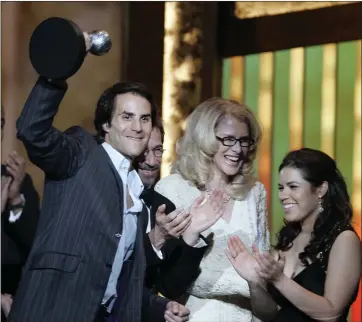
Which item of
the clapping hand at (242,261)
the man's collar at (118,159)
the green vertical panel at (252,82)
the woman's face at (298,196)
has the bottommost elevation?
the clapping hand at (242,261)

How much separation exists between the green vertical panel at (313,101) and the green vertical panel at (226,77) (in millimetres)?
460

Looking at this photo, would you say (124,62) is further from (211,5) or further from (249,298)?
(249,298)

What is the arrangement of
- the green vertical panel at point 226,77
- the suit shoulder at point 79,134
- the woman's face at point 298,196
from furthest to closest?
the green vertical panel at point 226,77, the woman's face at point 298,196, the suit shoulder at point 79,134

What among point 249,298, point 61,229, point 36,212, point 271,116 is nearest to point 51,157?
point 61,229

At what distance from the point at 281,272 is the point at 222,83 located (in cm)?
221

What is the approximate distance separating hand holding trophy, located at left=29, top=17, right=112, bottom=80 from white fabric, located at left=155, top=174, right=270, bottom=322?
0.83m

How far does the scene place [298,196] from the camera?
303cm

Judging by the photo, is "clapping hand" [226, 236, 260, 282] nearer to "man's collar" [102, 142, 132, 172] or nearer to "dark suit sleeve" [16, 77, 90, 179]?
"man's collar" [102, 142, 132, 172]

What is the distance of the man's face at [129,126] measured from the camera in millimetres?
2693

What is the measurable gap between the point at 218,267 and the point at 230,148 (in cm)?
41

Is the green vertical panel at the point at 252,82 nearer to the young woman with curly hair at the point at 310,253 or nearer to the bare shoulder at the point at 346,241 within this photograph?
the young woman with curly hair at the point at 310,253

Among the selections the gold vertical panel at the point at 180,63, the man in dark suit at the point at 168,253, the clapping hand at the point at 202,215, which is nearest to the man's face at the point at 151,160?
the man in dark suit at the point at 168,253

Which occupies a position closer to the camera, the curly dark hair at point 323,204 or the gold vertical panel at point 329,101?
the curly dark hair at point 323,204

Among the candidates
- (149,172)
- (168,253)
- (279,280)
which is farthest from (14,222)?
(279,280)
